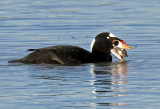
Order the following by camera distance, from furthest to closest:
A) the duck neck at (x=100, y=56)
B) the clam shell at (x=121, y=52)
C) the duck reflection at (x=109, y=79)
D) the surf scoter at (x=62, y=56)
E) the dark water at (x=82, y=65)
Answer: the clam shell at (x=121, y=52)
the duck neck at (x=100, y=56)
the surf scoter at (x=62, y=56)
the duck reflection at (x=109, y=79)
the dark water at (x=82, y=65)

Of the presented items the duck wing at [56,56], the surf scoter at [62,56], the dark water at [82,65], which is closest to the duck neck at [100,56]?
the surf scoter at [62,56]

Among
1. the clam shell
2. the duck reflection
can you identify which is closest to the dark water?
the duck reflection

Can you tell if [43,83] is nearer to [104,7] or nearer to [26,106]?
[26,106]

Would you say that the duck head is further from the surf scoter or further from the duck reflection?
the duck reflection

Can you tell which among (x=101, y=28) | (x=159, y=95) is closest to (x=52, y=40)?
(x=101, y=28)

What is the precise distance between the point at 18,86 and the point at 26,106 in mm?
1656

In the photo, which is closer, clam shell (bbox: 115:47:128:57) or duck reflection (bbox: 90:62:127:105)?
duck reflection (bbox: 90:62:127:105)

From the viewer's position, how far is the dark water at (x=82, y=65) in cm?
1102

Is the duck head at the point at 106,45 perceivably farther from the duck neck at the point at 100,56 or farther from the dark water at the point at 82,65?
the dark water at the point at 82,65

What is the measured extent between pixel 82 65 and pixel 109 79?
2.02 m

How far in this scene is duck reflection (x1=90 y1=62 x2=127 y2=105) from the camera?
38.1 ft

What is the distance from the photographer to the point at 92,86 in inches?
479

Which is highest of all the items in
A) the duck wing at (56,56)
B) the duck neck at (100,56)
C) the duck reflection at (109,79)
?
the duck wing at (56,56)

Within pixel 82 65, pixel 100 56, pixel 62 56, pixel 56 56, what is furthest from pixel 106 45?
pixel 56 56
